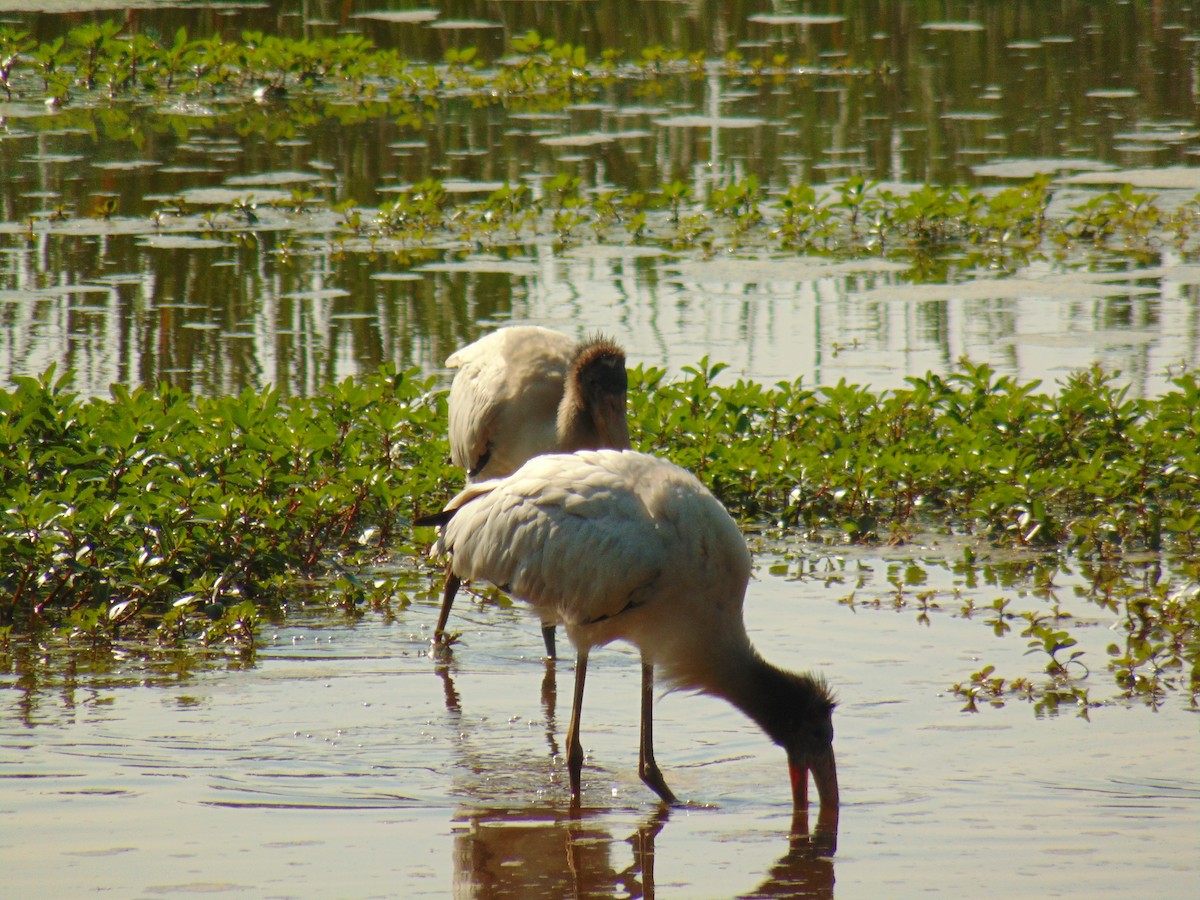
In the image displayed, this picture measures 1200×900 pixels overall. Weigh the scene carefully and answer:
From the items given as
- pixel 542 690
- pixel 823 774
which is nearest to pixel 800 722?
pixel 823 774

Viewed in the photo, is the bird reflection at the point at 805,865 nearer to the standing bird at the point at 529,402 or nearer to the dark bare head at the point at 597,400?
the standing bird at the point at 529,402

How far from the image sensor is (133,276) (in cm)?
1070

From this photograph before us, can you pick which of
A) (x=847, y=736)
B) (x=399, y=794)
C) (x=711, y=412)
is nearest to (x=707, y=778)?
(x=847, y=736)

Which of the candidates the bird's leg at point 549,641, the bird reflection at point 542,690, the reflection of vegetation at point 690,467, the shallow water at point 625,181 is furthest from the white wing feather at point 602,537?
the shallow water at point 625,181

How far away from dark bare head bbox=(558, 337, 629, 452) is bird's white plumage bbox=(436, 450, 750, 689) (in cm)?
63

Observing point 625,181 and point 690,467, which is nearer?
point 690,467

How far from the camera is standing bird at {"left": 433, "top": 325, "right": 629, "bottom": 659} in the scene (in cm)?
589

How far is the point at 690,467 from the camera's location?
7.11m

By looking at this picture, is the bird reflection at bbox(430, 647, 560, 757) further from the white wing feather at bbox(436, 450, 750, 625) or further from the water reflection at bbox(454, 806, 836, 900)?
the water reflection at bbox(454, 806, 836, 900)

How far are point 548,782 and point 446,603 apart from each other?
1.29m

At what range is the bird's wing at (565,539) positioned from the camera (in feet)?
16.1

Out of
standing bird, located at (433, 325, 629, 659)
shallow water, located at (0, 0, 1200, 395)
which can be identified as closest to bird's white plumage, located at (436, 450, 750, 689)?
standing bird, located at (433, 325, 629, 659)

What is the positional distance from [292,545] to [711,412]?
199 centimetres

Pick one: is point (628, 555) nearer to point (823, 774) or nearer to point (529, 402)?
point (823, 774)
